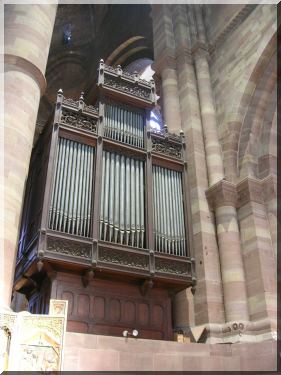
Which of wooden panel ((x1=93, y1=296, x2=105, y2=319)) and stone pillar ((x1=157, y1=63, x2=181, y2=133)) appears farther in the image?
stone pillar ((x1=157, y1=63, x2=181, y2=133))

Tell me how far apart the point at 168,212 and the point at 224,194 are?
1.72 m

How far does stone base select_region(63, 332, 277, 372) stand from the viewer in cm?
736

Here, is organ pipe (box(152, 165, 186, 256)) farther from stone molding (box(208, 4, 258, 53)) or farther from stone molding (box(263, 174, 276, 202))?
stone molding (box(208, 4, 258, 53))

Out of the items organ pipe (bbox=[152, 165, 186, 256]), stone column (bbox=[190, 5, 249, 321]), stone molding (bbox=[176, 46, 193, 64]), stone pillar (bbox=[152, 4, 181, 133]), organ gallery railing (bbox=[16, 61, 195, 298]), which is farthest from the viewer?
stone molding (bbox=[176, 46, 193, 64])

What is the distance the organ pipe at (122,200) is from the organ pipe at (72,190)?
37cm

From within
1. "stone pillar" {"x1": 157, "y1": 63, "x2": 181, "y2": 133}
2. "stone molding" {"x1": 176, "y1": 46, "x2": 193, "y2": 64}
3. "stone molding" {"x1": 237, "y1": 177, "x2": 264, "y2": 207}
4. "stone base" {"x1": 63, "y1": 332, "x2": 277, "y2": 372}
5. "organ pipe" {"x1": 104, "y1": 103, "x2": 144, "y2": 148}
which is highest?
"stone molding" {"x1": 176, "y1": 46, "x2": 193, "y2": 64}

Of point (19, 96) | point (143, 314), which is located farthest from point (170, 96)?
point (143, 314)

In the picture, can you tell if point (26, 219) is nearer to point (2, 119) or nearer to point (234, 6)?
point (2, 119)

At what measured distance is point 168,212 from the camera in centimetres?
1062

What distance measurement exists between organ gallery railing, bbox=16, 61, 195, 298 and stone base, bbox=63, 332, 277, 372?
1506mm

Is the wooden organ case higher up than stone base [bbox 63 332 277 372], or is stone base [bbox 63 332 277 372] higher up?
the wooden organ case

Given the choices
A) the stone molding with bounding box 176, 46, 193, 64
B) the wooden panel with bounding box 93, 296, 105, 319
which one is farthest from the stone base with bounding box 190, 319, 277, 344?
the stone molding with bounding box 176, 46, 193, 64

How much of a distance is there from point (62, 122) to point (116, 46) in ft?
40.2

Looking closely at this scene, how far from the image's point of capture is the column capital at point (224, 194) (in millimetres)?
11305
